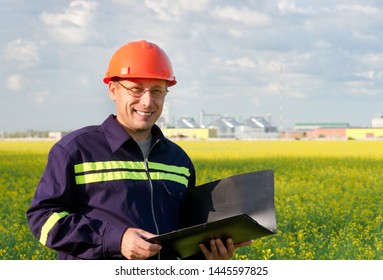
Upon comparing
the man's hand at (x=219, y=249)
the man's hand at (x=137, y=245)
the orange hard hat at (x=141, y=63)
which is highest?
the orange hard hat at (x=141, y=63)

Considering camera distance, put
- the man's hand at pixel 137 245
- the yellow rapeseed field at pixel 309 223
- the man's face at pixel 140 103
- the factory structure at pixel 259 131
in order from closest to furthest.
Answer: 1. the man's hand at pixel 137 245
2. the man's face at pixel 140 103
3. the yellow rapeseed field at pixel 309 223
4. the factory structure at pixel 259 131

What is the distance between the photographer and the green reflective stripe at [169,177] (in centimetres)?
289

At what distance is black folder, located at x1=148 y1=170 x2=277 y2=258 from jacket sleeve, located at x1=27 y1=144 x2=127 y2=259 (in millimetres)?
227

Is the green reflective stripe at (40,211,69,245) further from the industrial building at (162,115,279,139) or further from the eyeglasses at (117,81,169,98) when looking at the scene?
the industrial building at (162,115,279,139)

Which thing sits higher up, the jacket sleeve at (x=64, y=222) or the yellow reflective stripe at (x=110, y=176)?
the yellow reflective stripe at (x=110, y=176)

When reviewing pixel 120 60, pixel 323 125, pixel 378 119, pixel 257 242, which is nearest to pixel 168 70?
pixel 120 60

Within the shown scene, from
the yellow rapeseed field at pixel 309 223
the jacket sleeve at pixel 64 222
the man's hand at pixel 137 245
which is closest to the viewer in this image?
the man's hand at pixel 137 245

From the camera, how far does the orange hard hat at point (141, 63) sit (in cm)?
283

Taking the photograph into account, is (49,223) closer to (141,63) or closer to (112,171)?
(112,171)

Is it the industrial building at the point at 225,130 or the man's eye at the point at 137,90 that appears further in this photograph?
the industrial building at the point at 225,130

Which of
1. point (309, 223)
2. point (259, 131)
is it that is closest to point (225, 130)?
point (259, 131)

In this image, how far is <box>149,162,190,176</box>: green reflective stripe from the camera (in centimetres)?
291

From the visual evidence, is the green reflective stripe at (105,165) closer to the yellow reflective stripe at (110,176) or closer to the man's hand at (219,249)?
the yellow reflective stripe at (110,176)

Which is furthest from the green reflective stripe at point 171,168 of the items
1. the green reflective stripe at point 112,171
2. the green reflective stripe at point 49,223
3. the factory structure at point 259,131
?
the factory structure at point 259,131
